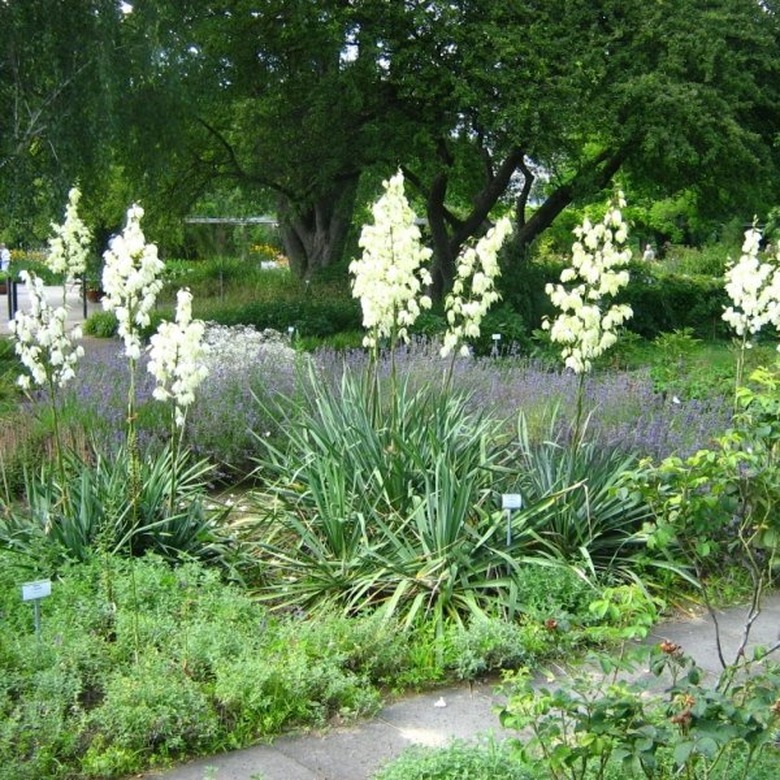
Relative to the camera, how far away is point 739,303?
705 cm

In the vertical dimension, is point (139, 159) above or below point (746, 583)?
above

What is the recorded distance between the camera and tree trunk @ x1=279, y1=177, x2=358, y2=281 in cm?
2058

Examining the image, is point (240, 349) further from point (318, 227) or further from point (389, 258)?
point (318, 227)

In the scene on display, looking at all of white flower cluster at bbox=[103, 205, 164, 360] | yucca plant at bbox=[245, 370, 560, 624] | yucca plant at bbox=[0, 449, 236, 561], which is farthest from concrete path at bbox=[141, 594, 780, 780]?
white flower cluster at bbox=[103, 205, 164, 360]

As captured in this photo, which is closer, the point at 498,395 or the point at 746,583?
the point at 746,583

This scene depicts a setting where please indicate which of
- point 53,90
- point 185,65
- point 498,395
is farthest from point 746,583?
point 185,65

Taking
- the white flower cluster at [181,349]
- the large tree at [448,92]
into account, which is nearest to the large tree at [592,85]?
the large tree at [448,92]

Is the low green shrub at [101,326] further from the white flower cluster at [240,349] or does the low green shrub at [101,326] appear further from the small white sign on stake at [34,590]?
the small white sign on stake at [34,590]

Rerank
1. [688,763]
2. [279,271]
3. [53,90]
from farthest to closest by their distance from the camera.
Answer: [279,271], [53,90], [688,763]

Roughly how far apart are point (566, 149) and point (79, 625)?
1519cm

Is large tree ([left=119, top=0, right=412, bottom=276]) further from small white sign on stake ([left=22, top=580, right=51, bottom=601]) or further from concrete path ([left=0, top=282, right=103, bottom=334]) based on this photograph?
small white sign on stake ([left=22, top=580, right=51, bottom=601])

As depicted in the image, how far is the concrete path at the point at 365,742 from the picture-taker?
3.85 meters

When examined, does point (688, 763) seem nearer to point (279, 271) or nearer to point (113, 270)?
→ point (113, 270)

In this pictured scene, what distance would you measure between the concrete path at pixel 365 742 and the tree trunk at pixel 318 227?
15.8 metres
